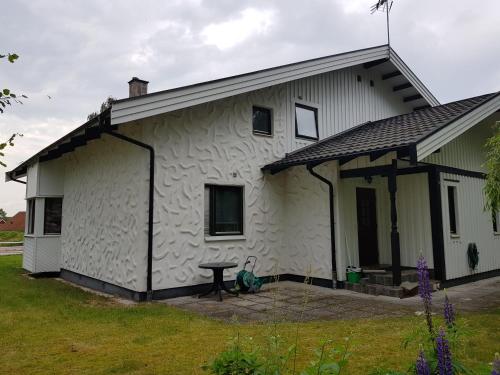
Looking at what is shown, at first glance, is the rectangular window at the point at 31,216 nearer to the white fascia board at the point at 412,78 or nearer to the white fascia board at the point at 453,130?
the white fascia board at the point at 453,130

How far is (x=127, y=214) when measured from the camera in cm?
794

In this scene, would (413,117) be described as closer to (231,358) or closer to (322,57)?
(322,57)

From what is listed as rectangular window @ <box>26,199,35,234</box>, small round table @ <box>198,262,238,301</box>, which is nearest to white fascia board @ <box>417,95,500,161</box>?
small round table @ <box>198,262,238,301</box>

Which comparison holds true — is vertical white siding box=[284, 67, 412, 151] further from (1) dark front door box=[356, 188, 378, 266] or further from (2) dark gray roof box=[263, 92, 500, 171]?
(1) dark front door box=[356, 188, 378, 266]

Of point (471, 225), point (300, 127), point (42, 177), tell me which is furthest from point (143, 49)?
point (471, 225)

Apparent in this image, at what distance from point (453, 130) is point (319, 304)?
14.2 feet

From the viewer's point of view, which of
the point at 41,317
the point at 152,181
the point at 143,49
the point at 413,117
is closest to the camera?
the point at 41,317

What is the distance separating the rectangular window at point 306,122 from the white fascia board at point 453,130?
3660 millimetres

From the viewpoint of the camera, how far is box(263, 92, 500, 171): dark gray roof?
292 inches

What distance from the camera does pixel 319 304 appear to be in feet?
22.6

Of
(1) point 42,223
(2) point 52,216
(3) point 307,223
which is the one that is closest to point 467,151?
(3) point 307,223

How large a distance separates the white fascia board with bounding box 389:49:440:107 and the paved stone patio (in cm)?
683

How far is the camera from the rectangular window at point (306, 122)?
1034 cm

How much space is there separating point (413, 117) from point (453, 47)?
251cm
